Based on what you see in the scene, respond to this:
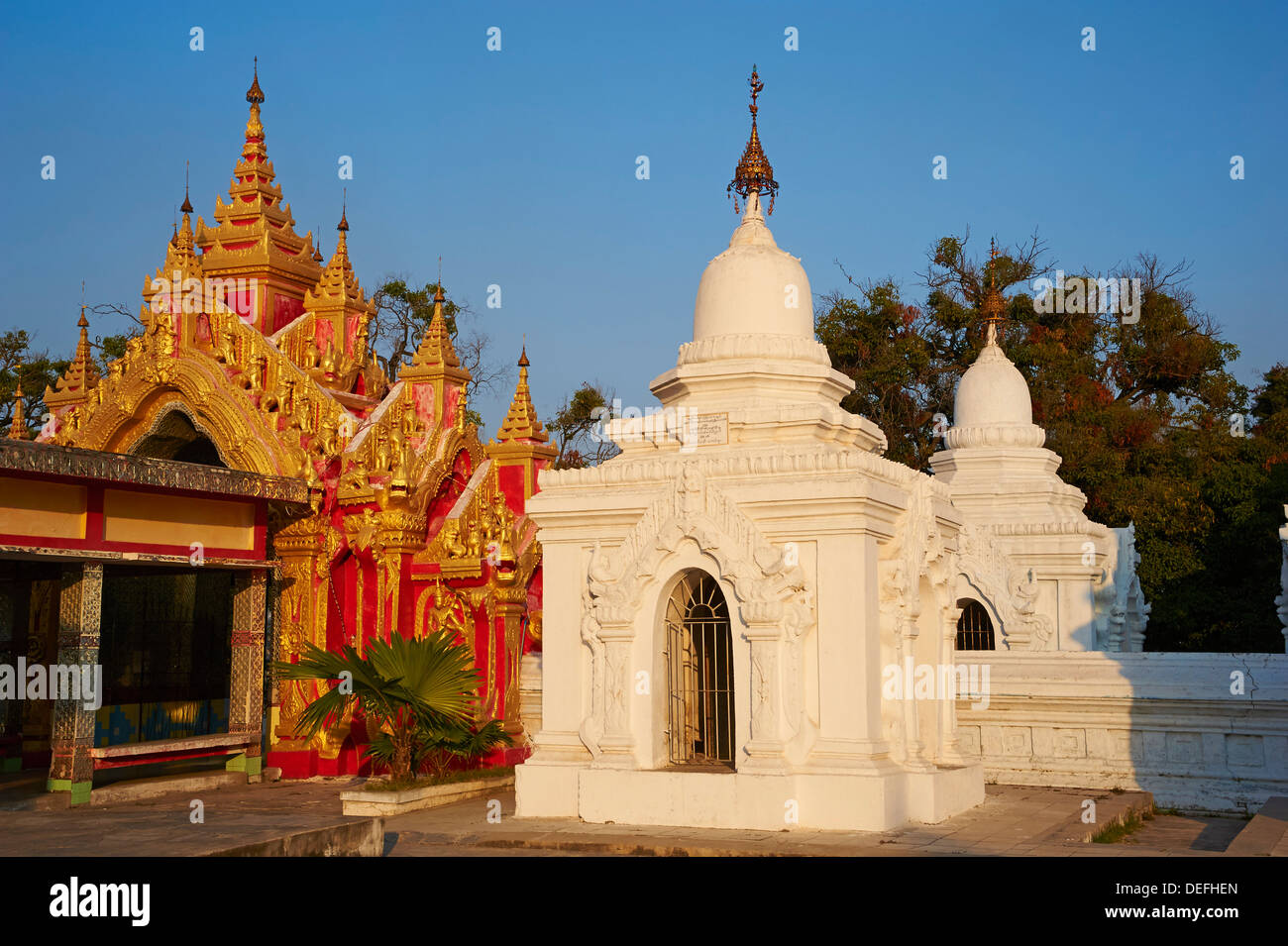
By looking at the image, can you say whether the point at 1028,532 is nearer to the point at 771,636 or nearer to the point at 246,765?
the point at 771,636

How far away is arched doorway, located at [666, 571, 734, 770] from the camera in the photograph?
12914 millimetres

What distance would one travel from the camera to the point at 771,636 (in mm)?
11797

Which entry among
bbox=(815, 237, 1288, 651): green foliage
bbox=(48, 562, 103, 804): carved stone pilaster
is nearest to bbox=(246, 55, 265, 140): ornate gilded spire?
bbox=(48, 562, 103, 804): carved stone pilaster

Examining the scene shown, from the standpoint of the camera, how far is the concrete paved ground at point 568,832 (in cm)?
1002

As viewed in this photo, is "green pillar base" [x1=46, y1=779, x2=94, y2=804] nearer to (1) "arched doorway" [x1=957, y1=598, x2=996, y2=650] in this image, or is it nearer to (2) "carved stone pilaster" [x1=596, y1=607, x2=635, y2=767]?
(2) "carved stone pilaster" [x1=596, y1=607, x2=635, y2=767]

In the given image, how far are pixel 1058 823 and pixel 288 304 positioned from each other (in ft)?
42.9

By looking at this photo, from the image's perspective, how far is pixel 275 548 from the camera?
18062 mm

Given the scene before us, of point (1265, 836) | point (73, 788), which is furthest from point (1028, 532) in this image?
point (73, 788)

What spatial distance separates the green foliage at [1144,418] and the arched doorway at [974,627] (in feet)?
30.3

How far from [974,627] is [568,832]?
9.91 meters

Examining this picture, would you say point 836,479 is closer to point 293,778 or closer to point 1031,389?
point 293,778

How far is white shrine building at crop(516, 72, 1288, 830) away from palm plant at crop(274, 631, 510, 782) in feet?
6.09

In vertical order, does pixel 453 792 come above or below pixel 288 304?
below
